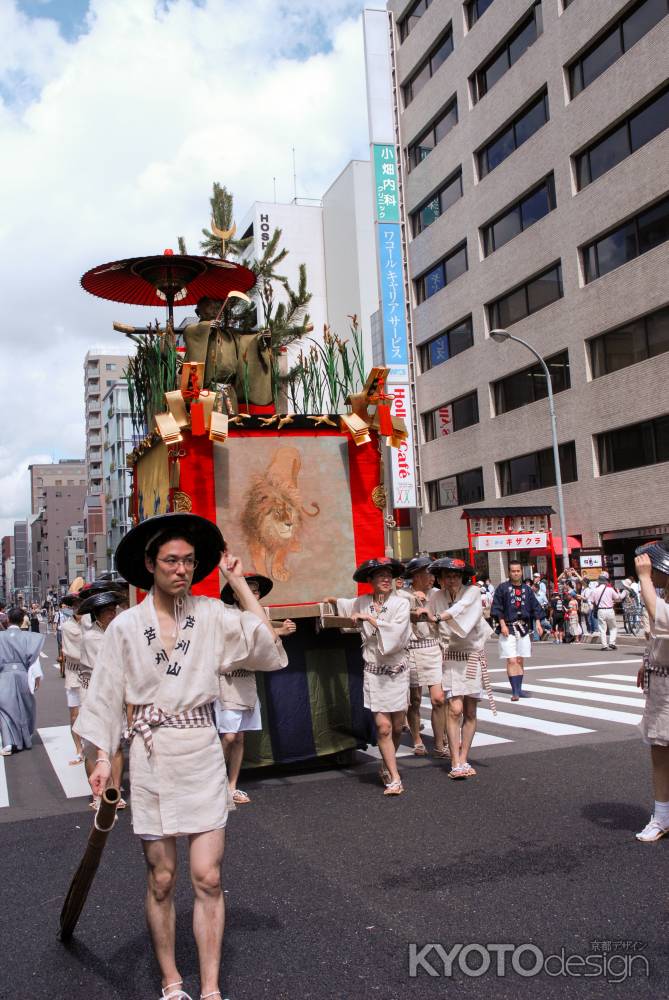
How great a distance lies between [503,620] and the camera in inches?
492

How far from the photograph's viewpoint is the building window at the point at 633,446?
1011 inches

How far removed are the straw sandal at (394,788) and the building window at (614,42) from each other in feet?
81.6

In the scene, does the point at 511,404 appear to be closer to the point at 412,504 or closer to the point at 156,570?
the point at 412,504

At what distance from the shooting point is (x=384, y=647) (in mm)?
7387

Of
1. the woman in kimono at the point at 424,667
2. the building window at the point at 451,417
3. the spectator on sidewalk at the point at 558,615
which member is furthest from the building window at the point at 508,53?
the woman in kimono at the point at 424,667

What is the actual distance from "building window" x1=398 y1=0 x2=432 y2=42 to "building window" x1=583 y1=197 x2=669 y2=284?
56.4ft

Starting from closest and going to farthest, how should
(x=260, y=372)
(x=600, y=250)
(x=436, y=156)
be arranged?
(x=260, y=372) → (x=600, y=250) → (x=436, y=156)

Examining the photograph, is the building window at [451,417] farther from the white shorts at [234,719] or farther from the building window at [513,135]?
the white shorts at [234,719]

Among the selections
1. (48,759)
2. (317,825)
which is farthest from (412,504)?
(317,825)

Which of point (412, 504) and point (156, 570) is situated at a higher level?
point (412, 504)

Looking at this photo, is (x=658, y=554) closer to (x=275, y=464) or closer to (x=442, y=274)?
(x=275, y=464)

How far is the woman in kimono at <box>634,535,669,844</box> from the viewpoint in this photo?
540 centimetres

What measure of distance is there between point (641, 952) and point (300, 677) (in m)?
4.63

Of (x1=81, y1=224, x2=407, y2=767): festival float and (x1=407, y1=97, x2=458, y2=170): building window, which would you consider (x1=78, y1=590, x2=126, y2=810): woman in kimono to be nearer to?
(x1=81, y1=224, x2=407, y2=767): festival float
